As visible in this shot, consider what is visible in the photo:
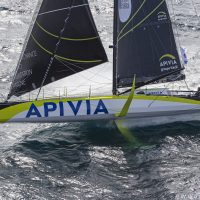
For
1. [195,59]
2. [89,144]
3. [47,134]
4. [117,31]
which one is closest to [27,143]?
[47,134]

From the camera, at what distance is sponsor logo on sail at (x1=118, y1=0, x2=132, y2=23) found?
27.2m

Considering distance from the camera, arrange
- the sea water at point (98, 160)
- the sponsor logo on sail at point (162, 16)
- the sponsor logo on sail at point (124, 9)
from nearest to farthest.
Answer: the sea water at point (98, 160), the sponsor logo on sail at point (124, 9), the sponsor logo on sail at point (162, 16)

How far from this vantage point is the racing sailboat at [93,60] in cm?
2680

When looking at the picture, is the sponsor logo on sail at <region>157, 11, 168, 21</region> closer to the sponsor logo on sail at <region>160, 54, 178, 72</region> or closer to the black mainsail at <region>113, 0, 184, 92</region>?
the black mainsail at <region>113, 0, 184, 92</region>

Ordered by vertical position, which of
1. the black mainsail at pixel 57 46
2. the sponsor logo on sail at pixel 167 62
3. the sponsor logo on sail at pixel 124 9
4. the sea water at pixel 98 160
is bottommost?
the sea water at pixel 98 160

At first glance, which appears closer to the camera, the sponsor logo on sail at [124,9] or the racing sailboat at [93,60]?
the racing sailboat at [93,60]

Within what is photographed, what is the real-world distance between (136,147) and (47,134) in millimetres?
5805

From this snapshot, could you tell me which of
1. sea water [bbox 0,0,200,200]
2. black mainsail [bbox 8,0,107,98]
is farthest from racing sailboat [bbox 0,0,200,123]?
sea water [bbox 0,0,200,200]

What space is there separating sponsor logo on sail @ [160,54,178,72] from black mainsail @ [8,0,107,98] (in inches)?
155

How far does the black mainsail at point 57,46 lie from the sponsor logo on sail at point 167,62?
3930 millimetres

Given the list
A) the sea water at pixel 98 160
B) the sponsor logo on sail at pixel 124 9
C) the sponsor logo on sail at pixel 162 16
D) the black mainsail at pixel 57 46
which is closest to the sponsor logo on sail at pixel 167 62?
the sponsor logo on sail at pixel 162 16

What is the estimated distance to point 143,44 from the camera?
1126 inches

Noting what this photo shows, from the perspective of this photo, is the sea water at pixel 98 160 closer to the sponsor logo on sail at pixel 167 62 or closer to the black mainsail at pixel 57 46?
the black mainsail at pixel 57 46

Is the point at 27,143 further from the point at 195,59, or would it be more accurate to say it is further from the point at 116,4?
the point at 195,59
